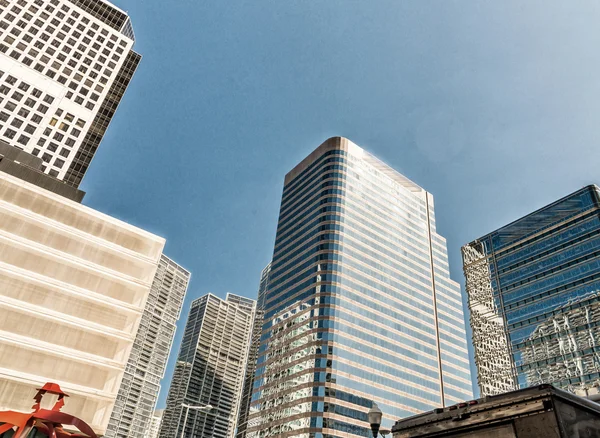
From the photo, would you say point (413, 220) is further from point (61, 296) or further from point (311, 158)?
point (61, 296)

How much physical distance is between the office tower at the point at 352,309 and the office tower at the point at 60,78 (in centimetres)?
5182

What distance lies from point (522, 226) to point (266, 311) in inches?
2499

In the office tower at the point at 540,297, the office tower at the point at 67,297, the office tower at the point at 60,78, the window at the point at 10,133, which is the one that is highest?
the office tower at the point at 60,78

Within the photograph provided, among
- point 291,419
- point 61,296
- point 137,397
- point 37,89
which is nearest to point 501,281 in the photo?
point 291,419

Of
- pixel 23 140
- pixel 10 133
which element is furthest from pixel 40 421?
pixel 10 133

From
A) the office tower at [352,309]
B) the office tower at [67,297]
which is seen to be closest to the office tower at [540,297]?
the office tower at [352,309]

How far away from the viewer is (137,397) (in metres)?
192

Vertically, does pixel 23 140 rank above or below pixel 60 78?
below

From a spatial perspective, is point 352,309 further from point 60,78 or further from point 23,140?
point 60,78

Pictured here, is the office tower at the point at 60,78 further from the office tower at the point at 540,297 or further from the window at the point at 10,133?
the office tower at the point at 540,297

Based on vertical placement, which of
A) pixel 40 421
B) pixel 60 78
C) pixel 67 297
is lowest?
pixel 40 421

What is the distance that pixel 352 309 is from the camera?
90375mm

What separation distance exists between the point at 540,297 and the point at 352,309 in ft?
119

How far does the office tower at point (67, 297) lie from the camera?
1510 inches
